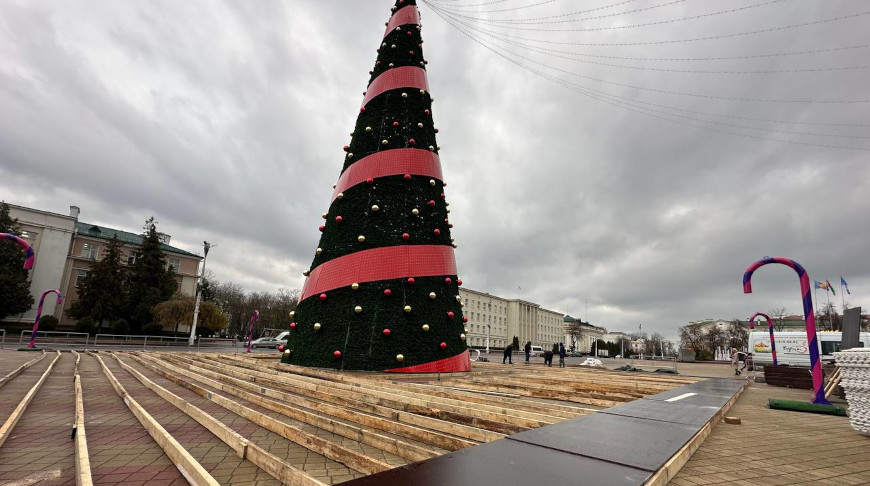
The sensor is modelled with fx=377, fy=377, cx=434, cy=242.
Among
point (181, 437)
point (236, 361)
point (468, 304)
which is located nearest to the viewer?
point (181, 437)

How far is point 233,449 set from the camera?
3068mm

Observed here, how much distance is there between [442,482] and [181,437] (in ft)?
9.57

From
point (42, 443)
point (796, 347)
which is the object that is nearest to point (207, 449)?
point (42, 443)

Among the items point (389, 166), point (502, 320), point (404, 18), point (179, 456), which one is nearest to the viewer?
point (179, 456)

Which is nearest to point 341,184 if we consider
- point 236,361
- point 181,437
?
point 236,361

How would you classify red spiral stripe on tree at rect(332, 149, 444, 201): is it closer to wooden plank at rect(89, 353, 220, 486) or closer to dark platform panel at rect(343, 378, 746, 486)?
wooden plank at rect(89, 353, 220, 486)

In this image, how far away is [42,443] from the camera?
135 inches

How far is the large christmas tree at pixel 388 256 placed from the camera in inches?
301

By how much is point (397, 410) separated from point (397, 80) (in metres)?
8.20

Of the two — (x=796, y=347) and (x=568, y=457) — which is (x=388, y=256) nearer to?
(x=568, y=457)

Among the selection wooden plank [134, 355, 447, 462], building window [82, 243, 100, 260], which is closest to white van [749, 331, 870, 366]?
wooden plank [134, 355, 447, 462]

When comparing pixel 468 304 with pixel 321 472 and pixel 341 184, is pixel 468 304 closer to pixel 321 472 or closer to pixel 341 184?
pixel 341 184

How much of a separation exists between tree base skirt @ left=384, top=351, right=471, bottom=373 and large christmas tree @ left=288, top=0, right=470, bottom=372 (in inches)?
0.8

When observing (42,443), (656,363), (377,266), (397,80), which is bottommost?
(656,363)
